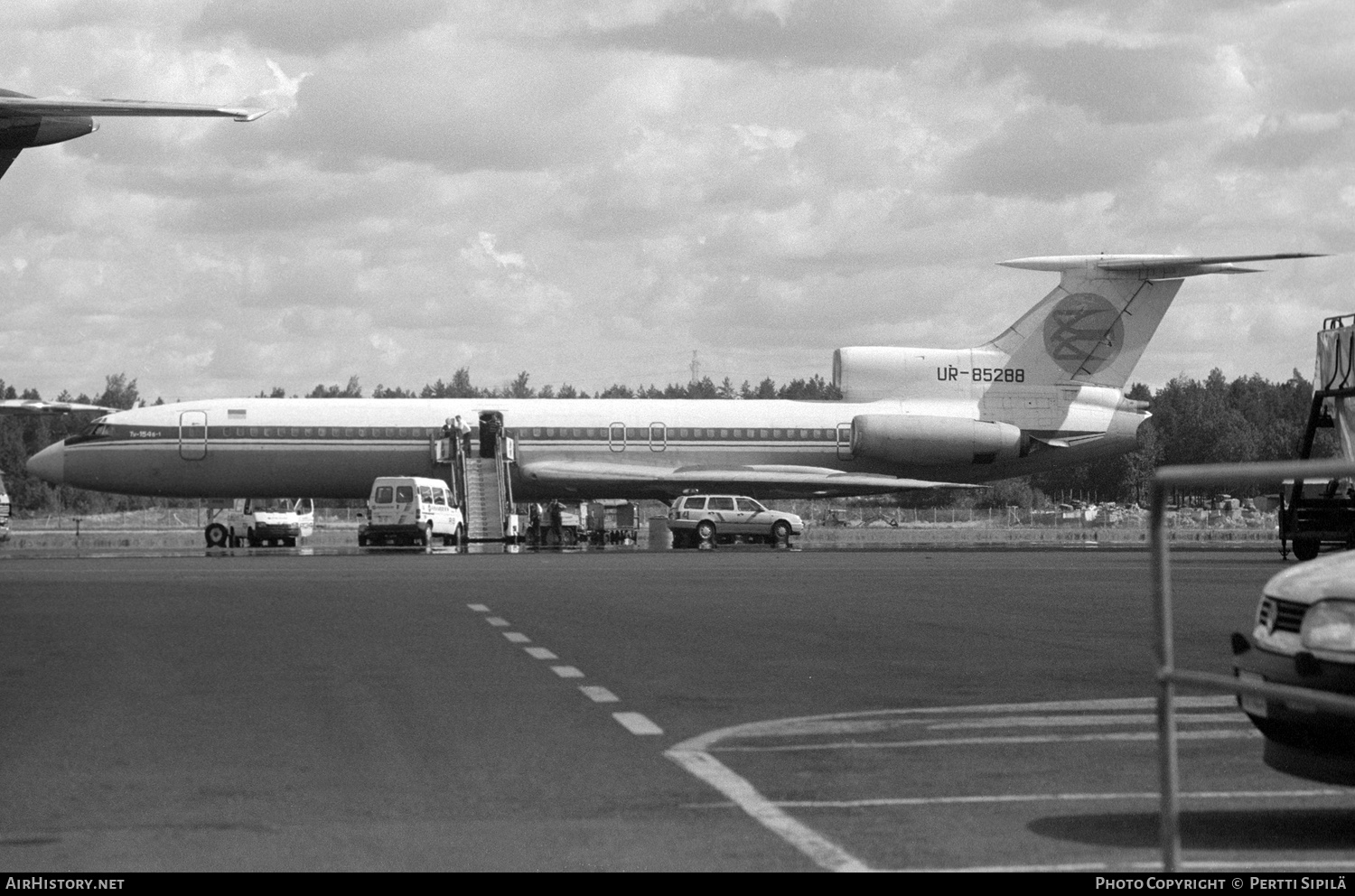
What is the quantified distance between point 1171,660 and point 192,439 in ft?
156

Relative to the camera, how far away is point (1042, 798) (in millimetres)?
8367

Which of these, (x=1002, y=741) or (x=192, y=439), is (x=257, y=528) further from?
(x=1002, y=741)

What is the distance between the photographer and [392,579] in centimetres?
2783

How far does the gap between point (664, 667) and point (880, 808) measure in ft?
20.8

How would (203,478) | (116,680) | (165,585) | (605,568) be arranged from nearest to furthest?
(116,680) → (165,585) → (605,568) → (203,478)

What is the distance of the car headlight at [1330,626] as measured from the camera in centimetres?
689

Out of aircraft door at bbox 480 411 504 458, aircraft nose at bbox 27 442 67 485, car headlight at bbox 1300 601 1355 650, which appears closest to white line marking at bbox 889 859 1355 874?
car headlight at bbox 1300 601 1355 650

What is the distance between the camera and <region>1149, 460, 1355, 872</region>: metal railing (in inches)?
234

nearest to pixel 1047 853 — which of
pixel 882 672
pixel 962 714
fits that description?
pixel 962 714

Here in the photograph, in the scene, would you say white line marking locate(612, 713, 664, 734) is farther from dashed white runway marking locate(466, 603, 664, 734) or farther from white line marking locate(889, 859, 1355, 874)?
white line marking locate(889, 859, 1355, 874)

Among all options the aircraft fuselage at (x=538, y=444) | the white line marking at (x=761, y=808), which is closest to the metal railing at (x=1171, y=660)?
the white line marking at (x=761, y=808)

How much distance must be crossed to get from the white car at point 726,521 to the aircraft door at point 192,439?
42.1ft
